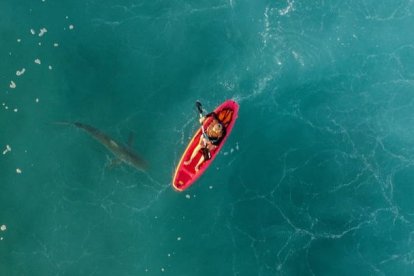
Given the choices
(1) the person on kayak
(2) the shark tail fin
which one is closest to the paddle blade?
(1) the person on kayak

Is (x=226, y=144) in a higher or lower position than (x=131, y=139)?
lower

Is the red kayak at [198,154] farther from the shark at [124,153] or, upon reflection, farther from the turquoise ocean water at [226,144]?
the shark at [124,153]

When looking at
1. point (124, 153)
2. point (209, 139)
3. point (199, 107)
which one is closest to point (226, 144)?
point (209, 139)

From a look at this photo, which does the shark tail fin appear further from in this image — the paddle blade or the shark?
the paddle blade

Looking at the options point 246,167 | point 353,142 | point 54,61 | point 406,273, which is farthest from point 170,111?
point 406,273

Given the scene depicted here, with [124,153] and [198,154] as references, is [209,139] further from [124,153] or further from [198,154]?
[124,153]

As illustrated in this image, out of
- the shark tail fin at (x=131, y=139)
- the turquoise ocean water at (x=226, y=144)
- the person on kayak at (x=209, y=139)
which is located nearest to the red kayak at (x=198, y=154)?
the person on kayak at (x=209, y=139)
